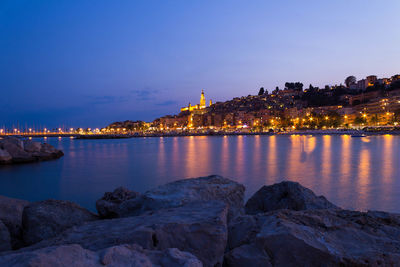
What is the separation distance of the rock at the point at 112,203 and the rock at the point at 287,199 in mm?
2069

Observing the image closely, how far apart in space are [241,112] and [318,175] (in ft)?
393

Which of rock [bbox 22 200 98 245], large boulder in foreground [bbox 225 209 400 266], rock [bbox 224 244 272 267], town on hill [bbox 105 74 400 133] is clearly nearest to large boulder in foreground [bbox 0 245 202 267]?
rock [bbox 224 244 272 267]

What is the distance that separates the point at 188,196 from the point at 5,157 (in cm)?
1608

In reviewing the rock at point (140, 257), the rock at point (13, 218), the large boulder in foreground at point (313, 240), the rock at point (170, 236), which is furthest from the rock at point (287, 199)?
the rock at point (13, 218)

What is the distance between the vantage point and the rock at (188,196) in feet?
11.1

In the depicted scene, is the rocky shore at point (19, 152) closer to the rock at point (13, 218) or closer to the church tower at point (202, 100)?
the rock at point (13, 218)

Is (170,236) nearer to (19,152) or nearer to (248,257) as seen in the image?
(248,257)

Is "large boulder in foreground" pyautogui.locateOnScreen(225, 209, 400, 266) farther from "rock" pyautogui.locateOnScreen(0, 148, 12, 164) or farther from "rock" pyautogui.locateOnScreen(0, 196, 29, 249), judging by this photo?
"rock" pyautogui.locateOnScreen(0, 148, 12, 164)

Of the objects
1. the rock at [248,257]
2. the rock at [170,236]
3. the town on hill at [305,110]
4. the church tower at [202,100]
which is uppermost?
the church tower at [202,100]

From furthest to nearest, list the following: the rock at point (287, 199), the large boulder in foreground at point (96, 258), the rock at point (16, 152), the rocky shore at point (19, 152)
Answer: the rock at point (16, 152) < the rocky shore at point (19, 152) < the rock at point (287, 199) < the large boulder in foreground at point (96, 258)

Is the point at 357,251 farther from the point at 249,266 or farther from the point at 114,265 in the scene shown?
the point at 114,265

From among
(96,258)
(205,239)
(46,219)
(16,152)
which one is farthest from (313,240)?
(16,152)

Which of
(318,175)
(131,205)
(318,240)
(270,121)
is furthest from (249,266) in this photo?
(270,121)

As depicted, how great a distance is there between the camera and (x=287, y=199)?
173 inches
